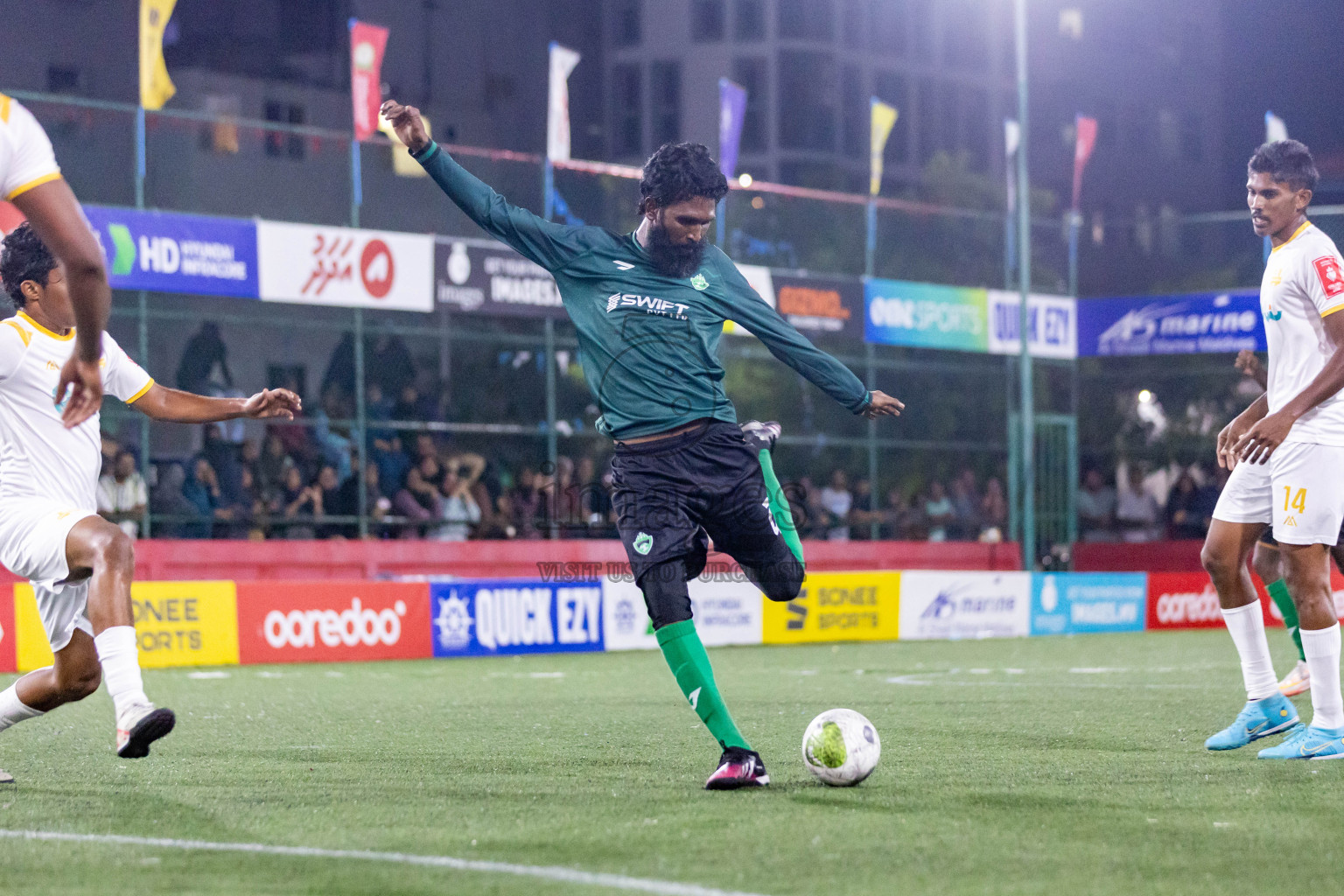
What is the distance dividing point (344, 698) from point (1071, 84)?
192ft

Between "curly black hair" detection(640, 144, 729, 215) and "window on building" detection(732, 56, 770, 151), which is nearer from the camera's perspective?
"curly black hair" detection(640, 144, 729, 215)

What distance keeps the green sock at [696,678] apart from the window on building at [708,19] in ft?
196

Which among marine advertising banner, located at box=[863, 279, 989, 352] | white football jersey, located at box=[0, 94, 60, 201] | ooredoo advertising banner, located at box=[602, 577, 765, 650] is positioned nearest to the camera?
white football jersey, located at box=[0, 94, 60, 201]

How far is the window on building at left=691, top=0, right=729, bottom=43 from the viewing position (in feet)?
210

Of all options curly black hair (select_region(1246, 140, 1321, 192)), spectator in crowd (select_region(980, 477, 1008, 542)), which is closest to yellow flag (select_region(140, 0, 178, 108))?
spectator in crowd (select_region(980, 477, 1008, 542))

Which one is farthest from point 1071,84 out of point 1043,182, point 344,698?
point 344,698

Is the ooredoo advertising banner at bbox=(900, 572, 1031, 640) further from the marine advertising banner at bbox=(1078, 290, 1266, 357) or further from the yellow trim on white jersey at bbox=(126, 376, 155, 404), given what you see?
the yellow trim on white jersey at bbox=(126, 376, 155, 404)

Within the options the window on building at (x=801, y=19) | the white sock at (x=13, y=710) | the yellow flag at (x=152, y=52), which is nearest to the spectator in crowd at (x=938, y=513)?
the yellow flag at (x=152, y=52)

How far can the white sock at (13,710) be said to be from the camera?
649 centimetres

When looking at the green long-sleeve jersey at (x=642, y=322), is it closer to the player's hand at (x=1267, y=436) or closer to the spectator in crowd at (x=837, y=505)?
the player's hand at (x=1267, y=436)

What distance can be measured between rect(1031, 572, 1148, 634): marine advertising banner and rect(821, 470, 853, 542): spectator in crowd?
13.8 feet

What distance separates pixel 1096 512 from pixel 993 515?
2.91m

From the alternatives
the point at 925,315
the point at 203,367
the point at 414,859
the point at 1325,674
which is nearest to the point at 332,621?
the point at 203,367

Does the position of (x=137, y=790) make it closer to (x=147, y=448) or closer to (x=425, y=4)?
(x=147, y=448)
